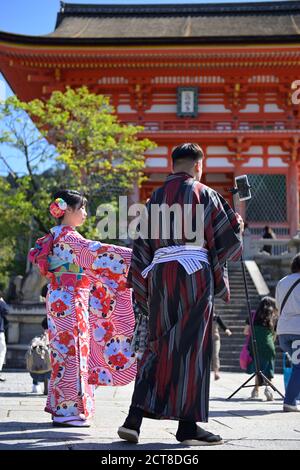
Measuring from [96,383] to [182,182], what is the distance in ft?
5.54

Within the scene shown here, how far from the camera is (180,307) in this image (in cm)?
433

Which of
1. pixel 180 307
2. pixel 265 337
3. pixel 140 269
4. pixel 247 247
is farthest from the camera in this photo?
pixel 247 247

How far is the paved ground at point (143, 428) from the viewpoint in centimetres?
407

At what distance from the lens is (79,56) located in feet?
75.5

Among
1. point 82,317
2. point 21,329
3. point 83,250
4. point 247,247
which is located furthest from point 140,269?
point 247,247

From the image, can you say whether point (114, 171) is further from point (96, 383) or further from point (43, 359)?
point (96, 383)

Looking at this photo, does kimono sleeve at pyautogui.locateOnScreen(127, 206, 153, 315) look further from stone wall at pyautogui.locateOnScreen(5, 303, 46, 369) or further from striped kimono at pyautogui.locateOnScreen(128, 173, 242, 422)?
stone wall at pyautogui.locateOnScreen(5, 303, 46, 369)

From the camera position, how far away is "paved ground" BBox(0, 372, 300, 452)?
4073 millimetres

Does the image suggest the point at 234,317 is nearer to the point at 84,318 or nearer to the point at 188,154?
the point at 84,318

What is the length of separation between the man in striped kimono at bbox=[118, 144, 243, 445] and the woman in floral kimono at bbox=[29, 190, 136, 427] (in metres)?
0.62

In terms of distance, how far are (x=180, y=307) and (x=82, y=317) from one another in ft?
4.05

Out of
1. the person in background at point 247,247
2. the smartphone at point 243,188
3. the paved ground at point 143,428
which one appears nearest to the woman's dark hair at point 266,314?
the paved ground at point 143,428

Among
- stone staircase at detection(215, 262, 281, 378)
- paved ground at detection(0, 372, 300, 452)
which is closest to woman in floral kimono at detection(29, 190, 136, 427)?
paved ground at detection(0, 372, 300, 452)
